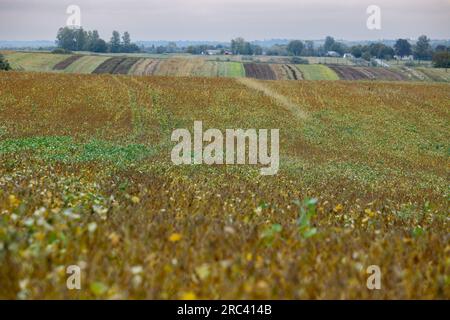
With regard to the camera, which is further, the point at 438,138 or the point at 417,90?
the point at 417,90

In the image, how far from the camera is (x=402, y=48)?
18000 centimetres

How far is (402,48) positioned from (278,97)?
13786cm

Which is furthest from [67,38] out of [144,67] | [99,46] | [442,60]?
[442,60]

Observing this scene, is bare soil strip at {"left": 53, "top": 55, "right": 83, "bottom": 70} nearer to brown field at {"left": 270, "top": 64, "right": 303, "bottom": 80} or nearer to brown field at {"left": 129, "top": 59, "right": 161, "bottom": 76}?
brown field at {"left": 129, "top": 59, "right": 161, "bottom": 76}

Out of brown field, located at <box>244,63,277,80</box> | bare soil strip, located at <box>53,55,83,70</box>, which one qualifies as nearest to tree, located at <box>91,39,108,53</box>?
bare soil strip, located at <box>53,55,83,70</box>

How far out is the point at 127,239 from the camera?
5062 mm

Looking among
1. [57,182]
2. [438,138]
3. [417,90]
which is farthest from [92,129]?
[417,90]

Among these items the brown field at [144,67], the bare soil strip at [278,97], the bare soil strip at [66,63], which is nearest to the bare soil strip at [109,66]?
the brown field at [144,67]

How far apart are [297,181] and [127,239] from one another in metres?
13.2

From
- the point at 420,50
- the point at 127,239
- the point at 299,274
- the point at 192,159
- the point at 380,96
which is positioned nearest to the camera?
the point at 299,274

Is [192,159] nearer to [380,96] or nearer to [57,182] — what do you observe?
[57,182]

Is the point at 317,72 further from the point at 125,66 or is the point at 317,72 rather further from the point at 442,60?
the point at 442,60

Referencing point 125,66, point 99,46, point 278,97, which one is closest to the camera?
point 278,97

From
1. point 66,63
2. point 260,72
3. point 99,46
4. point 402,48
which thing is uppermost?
point 402,48
